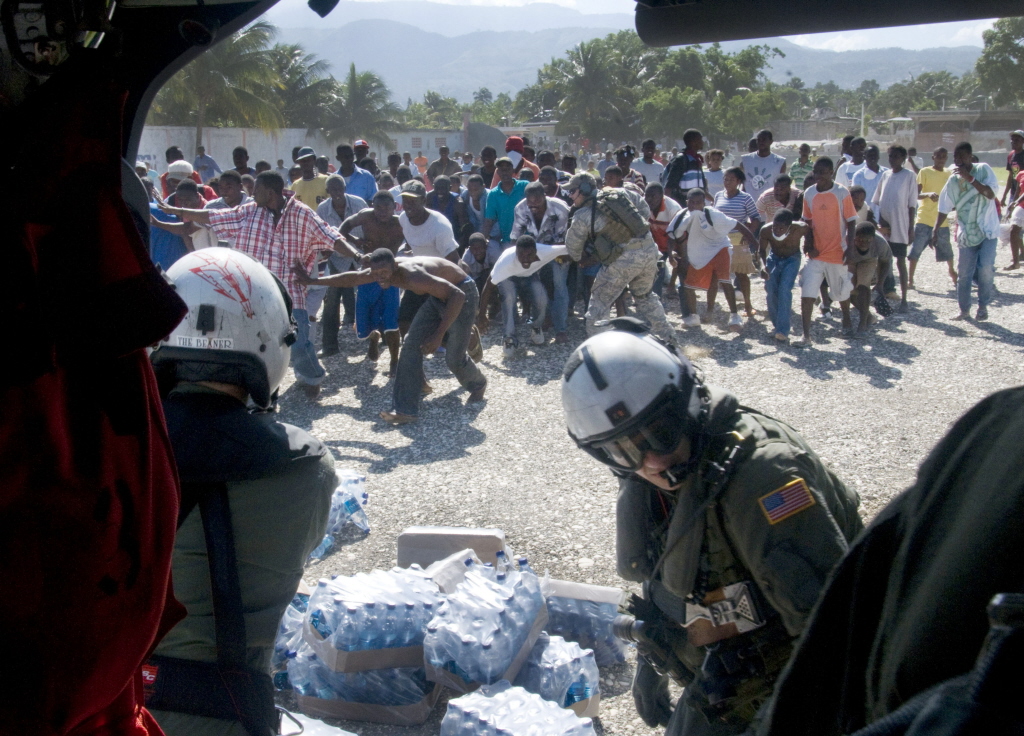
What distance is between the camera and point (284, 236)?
7867mm

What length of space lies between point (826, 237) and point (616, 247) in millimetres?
2438

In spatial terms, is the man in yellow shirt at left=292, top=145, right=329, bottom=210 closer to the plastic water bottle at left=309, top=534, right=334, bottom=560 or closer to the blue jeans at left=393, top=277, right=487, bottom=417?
the blue jeans at left=393, top=277, right=487, bottom=417

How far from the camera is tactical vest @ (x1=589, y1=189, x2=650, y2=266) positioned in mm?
8758

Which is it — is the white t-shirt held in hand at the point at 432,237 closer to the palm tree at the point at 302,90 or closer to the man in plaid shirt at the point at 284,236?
the man in plaid shirt at the point at 284,236

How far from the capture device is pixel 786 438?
2287 mm

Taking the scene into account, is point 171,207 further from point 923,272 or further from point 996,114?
point 996,114

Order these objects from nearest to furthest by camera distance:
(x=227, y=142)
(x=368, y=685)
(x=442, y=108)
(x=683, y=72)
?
(x=368, y=685)
(x=227, y=142)
(x=683, y=72)
(x=442, y=108)

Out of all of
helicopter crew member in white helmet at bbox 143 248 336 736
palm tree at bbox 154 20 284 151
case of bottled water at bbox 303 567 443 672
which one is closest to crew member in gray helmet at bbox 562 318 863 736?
helicopter crew member in white helmet at bbox 143 248 336 736

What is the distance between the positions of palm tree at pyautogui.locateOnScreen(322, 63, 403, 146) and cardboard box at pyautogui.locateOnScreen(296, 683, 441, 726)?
4798cm

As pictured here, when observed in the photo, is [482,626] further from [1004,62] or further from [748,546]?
[1004,62]

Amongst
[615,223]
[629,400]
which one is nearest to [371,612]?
[629,400]

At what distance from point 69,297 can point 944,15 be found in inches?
51.7

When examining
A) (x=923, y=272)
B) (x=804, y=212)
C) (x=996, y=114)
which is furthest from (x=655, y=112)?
(x=804, y=212)

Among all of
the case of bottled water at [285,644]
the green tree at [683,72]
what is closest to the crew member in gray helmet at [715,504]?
the case of bottled water at [285,644]
